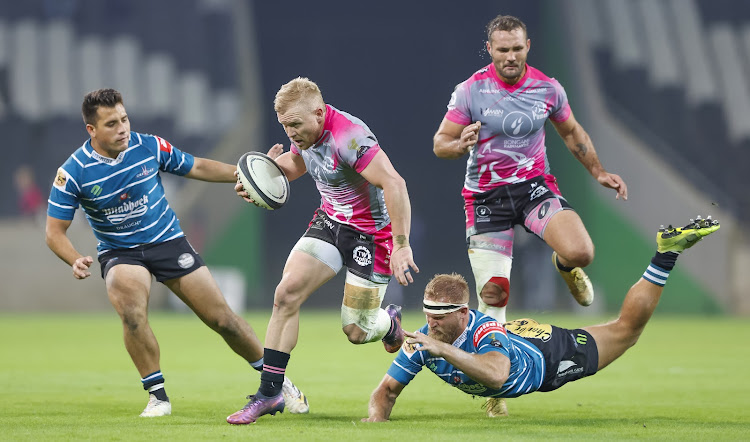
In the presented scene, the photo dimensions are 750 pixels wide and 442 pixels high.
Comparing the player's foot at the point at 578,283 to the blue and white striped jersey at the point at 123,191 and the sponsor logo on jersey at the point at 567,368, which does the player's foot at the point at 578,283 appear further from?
the blue and white striped jersey at the point at 123,191

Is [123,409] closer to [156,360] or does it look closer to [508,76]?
[156,360]

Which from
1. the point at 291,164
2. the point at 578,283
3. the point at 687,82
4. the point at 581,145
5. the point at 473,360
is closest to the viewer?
the point at 473,360

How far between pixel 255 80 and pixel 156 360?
60.6ft

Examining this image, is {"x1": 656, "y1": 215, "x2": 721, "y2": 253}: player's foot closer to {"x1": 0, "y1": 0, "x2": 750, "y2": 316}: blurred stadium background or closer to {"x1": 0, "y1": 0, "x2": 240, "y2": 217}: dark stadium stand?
{"x1": 0, "y1": 0, "x2": 750, "y2": 316}: blurred stadium background

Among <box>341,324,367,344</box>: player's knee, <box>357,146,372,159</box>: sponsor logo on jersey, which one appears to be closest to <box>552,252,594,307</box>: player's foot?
<box>341,324,367,344</box>: player's knee

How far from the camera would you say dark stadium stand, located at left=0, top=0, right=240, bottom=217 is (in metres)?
24.6

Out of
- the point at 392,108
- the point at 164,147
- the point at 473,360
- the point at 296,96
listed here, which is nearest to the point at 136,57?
the point at 392,108

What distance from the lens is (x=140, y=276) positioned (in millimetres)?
7246

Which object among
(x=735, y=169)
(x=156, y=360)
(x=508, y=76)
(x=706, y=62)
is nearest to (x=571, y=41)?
(x=706, y=62)

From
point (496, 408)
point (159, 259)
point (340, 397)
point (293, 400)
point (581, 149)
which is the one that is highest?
point (581, 149)

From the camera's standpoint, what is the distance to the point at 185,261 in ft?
24.8

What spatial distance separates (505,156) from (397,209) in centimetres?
175

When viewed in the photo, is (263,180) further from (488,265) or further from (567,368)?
(567,368)

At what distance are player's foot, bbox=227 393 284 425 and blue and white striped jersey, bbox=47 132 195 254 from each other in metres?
1.49
